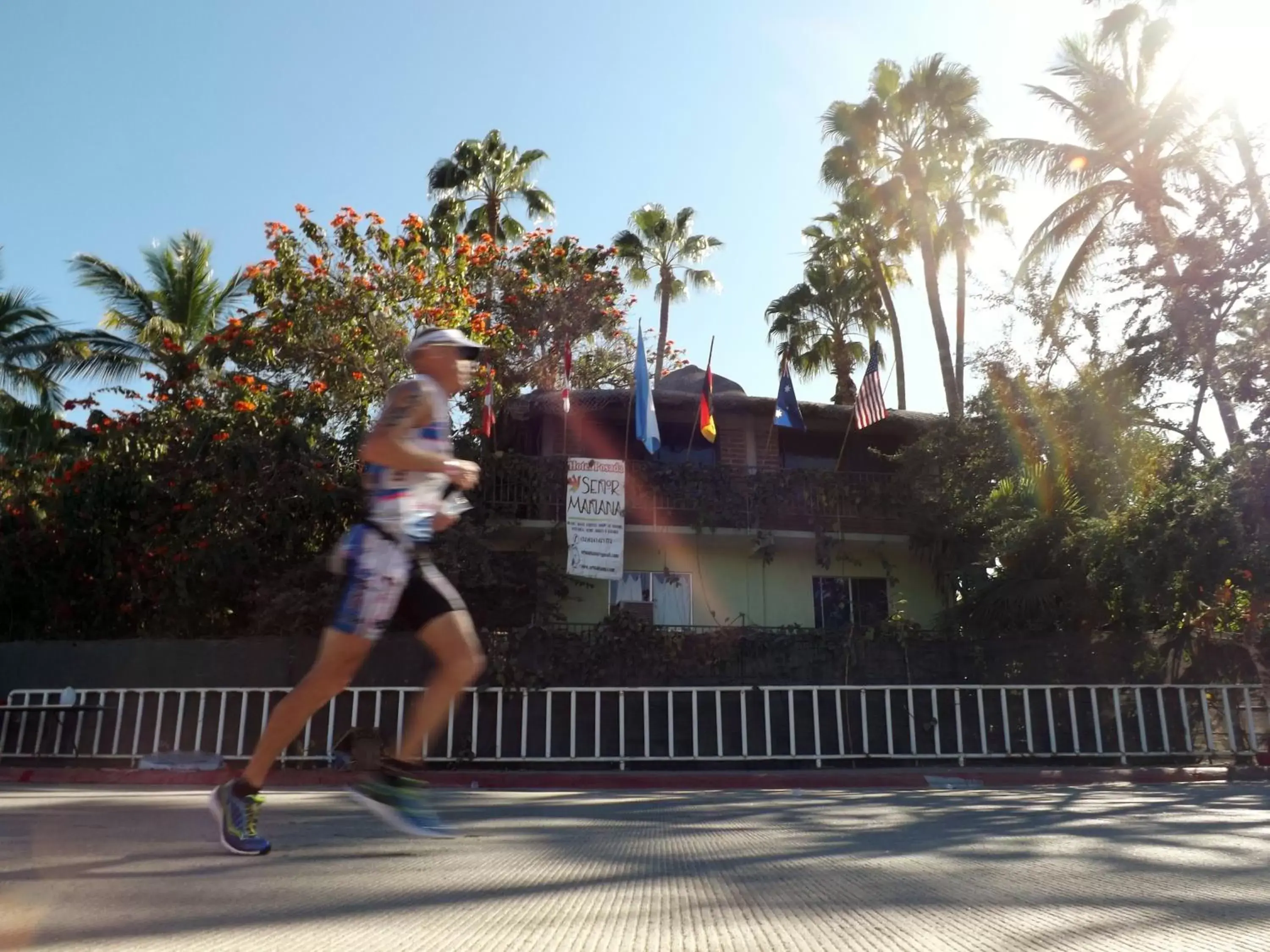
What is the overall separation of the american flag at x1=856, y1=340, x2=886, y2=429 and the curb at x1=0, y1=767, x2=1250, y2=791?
6.14 m

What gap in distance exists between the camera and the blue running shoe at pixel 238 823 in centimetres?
350

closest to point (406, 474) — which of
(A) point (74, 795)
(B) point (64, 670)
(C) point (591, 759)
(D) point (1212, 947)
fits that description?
(D) point (1212, 947)

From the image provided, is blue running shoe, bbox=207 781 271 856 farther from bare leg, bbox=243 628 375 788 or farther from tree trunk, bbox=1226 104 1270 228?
tree trunk, bbox=1226 104 1270 228

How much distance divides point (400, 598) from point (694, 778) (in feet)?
28.2

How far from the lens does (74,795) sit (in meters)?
7.27

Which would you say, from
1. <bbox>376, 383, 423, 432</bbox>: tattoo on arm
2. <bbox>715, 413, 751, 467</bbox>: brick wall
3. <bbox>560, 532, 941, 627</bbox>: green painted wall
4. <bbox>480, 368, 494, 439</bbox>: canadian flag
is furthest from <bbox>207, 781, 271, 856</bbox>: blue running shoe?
<bbox>715, 413, 751, 467</bbox>: brick wall

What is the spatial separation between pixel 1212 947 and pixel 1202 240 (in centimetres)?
1342

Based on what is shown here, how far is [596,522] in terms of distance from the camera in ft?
53.2

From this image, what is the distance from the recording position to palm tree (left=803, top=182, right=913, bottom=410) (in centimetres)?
2266

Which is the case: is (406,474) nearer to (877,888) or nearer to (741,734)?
(877,888)

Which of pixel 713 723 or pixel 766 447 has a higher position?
pixel 766 447

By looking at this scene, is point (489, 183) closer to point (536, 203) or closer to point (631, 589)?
point (536, 203)

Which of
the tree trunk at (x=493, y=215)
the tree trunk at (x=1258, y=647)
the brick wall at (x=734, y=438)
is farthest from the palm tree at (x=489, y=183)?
the tree trunk at (x=1258, y=647)

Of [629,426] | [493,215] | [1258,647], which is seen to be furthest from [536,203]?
[1258,647]
